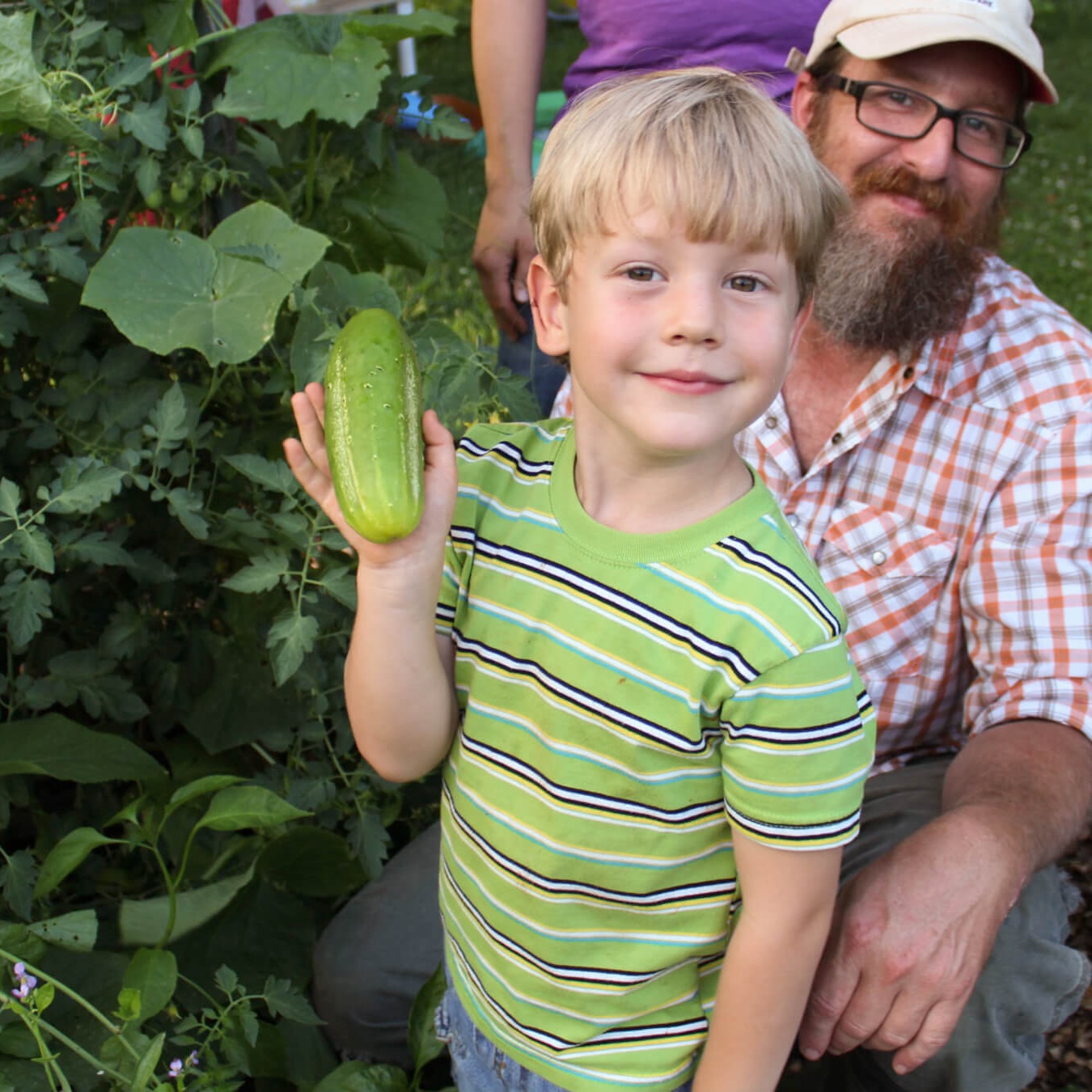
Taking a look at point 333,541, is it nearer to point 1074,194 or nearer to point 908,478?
point 908,478

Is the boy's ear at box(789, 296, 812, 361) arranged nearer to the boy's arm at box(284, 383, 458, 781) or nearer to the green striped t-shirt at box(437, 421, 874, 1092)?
the green striped t-shirt at box(437, 421, 874, 1092)

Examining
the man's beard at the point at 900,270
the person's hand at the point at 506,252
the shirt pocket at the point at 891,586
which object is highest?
the man's beard at the point at 900,270

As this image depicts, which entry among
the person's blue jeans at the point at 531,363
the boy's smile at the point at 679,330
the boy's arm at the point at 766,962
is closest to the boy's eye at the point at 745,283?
the boy's smile at the point at 679,330

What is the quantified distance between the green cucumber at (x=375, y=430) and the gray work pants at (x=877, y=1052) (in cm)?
118

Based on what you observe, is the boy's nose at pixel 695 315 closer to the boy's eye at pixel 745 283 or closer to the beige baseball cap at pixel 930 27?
the boy's eye at pixel 745 283

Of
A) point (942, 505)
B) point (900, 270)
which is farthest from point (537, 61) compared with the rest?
point (942, 505)

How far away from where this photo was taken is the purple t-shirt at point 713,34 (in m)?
2.67

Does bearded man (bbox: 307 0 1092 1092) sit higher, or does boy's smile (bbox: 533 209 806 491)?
boy's smile (bbox: 533 209 806 491)

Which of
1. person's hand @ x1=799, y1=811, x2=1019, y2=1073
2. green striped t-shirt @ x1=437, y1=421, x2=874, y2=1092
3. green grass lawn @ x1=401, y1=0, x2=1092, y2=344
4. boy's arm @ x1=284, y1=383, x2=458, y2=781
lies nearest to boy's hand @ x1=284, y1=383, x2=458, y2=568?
boy's arm @ x1=284, y1=383, x2=458, y2=781

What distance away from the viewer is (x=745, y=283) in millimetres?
1331

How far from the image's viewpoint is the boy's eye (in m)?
1.33

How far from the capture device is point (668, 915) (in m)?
1.50

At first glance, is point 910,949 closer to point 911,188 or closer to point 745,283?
point 745,283

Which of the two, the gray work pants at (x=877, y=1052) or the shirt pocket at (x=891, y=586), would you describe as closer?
the gray work pants at (x=877, y=1052)
